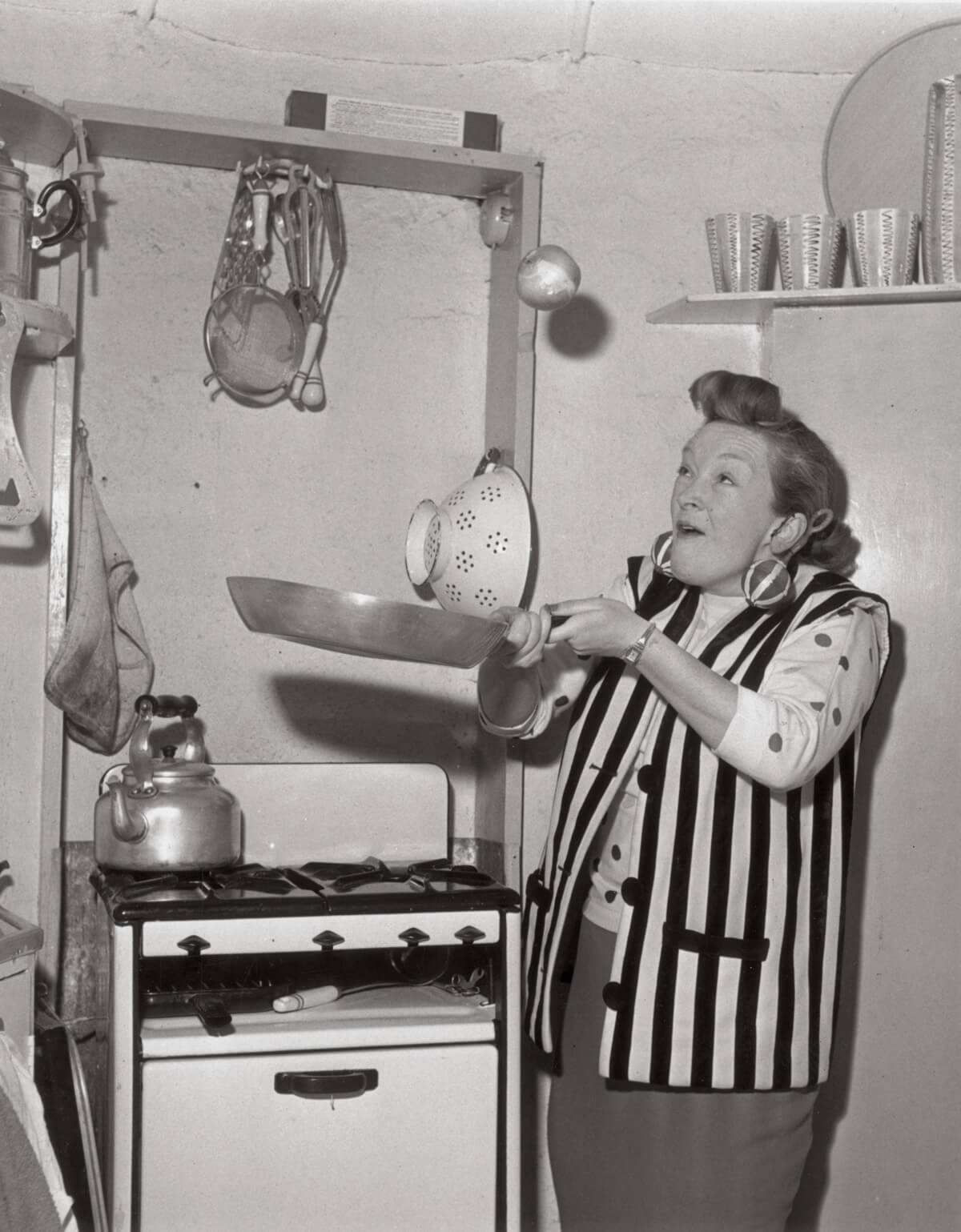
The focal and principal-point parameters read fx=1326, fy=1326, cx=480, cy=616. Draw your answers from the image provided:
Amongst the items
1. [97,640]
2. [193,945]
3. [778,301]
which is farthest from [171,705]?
[778,301]

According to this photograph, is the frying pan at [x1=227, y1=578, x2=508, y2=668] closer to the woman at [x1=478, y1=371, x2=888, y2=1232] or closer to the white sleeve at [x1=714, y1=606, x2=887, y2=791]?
the woman at [x1=478, y1=371, x2=888, y2=1232]

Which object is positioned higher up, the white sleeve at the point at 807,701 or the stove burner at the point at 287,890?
the white sleeve at the point at 807,701

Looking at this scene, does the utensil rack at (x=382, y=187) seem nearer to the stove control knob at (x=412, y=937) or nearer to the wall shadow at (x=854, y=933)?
the stove control knob at (x=412, y=937)

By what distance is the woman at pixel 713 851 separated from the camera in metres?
1.63

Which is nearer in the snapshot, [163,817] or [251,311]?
[163,817]

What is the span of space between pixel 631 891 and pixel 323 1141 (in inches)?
20.4

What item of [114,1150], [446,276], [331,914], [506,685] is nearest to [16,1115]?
[114,1150]

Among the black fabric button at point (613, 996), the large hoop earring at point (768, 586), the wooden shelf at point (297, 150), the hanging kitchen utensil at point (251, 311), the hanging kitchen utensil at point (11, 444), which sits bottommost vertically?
the black fabric button at point (613, 996)

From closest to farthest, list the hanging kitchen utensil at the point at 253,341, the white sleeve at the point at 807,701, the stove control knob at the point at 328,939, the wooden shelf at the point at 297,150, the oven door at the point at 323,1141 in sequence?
the white sleeve at the point at 807,701 → the oven door at the point at 323,1141 → the stove control knob at the point at 328,939 → the wooden shelf at the point at 297,150 → the hanging kitchen utensil at the point at 253,341

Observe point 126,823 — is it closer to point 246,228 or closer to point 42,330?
point 42,330

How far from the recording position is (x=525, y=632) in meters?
1.63

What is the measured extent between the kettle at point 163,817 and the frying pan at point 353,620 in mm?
394

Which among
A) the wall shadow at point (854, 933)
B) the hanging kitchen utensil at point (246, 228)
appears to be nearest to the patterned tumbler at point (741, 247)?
the wall shadow at point (854, 933)

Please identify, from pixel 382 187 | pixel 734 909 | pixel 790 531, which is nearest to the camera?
pixel 734 909
